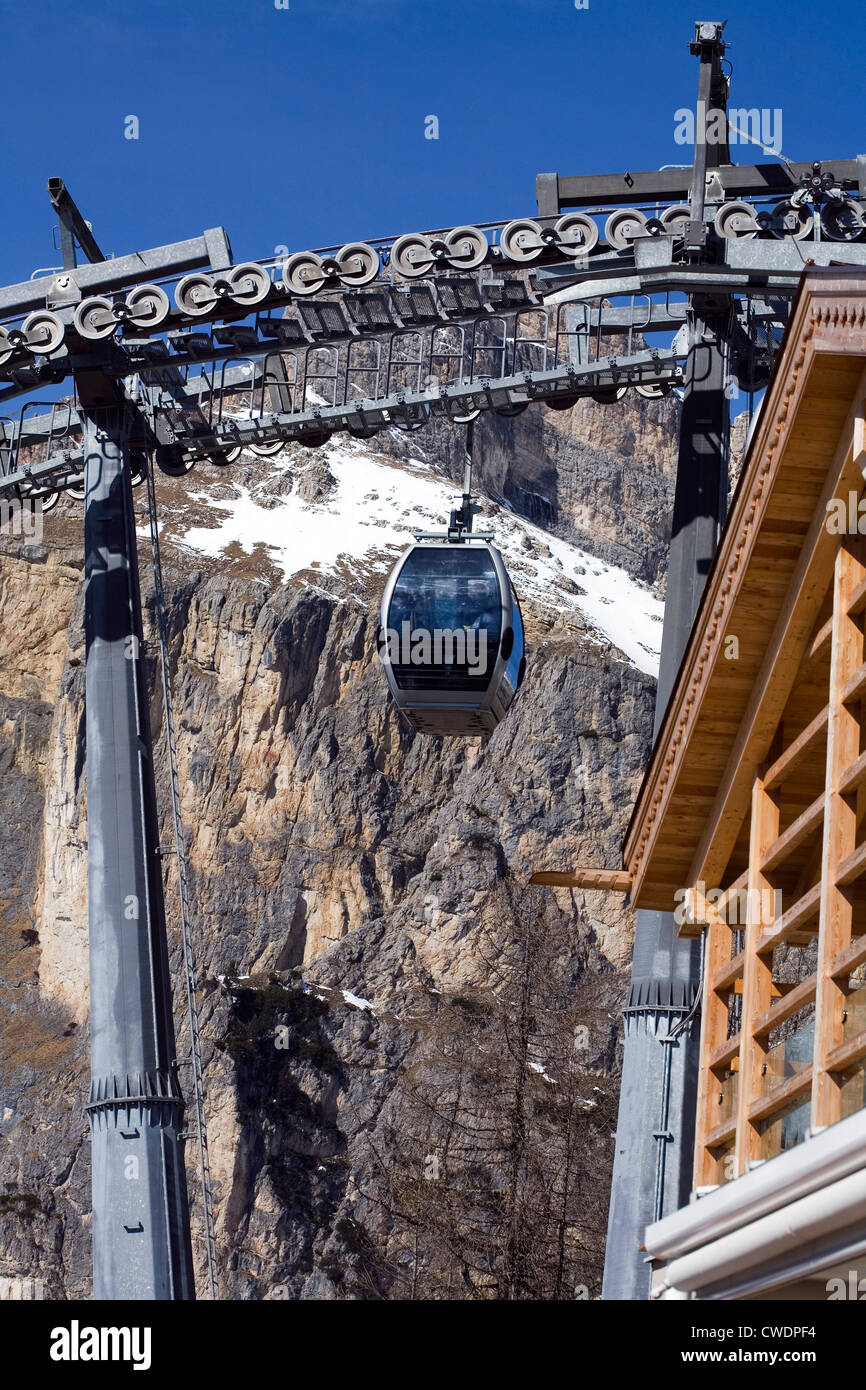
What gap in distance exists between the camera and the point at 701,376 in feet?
46.3

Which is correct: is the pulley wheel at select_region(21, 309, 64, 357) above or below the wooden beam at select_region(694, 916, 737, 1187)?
above

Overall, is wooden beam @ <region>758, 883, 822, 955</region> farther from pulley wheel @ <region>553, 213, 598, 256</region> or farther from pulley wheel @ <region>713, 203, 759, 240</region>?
pulley wheel @ <region>553, 213, 598, 256</region>

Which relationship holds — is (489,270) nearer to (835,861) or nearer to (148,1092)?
(148,1092)

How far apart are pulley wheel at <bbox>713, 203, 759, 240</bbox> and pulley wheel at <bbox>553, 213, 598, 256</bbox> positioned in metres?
1.39

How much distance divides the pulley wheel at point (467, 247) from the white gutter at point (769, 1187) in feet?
26.6

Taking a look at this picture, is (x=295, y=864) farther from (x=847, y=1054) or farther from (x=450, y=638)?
(x=847, y=1054)

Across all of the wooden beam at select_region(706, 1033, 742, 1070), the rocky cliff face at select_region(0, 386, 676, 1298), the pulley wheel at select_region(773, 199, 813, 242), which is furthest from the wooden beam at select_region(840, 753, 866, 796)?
the rocky cliff face at select_region(0, 386, 676, 1298)

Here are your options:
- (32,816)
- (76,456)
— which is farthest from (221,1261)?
(76,456)

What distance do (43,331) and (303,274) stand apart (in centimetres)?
196

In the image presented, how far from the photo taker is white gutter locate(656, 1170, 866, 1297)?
5273mm

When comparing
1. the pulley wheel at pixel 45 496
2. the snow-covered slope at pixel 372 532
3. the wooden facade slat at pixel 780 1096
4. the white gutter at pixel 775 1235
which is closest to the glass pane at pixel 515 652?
the white gutter at pixel 775 1235

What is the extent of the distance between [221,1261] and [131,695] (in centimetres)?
5767

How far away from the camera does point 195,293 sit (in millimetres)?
13883

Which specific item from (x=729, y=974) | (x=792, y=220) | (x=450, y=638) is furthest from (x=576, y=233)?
(x=729, y=974)
